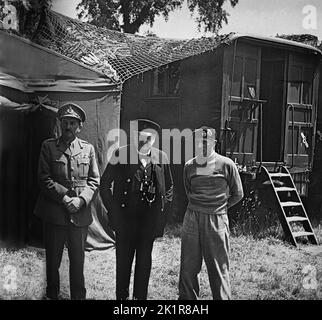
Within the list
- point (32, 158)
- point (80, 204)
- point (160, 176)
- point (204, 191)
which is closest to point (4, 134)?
point (32, 158)

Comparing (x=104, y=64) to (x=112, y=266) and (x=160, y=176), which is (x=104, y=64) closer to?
(x=160, y=176)

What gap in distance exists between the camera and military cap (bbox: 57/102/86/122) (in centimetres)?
446

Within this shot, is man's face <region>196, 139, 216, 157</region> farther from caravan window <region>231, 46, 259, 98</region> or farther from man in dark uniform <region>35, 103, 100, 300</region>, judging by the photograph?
caravan window <region>231, 46, 259, 98</region>

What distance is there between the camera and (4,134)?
15.6 ft

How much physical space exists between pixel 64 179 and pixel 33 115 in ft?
2.04

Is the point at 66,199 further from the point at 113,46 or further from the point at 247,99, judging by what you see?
the point at 247,99

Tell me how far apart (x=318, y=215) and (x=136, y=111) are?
2.48m

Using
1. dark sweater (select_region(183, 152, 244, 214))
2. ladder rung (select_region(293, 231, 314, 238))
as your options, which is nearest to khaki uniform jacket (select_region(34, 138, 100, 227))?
dark sweater (select_region(183, 152, 244, 214))

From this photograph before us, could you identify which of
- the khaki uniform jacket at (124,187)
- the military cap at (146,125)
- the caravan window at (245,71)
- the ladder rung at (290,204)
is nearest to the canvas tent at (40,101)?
the khaki uniform jacket at (124,187)

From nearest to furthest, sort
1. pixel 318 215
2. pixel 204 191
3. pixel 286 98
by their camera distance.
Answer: pixel 204 191 < pixel 318 215 < pixel 286 98

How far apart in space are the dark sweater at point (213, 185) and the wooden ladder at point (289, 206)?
151 cm

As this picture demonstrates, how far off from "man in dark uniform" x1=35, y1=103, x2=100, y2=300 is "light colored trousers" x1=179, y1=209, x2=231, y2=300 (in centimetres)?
78

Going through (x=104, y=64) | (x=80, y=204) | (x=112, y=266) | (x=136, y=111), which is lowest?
(x=112, y=266)

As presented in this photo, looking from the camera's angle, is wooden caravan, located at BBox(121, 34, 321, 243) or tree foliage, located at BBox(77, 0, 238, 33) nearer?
tree foliage, located at BBox(77, 0, 238, 33)
